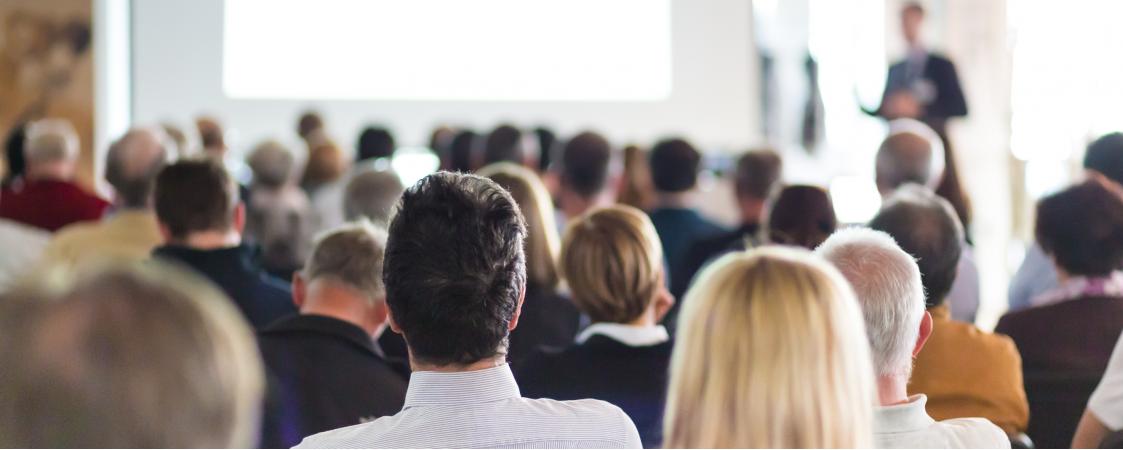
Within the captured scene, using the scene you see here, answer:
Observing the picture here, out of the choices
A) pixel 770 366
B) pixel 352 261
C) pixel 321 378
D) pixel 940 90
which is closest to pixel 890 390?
pixel 770 366

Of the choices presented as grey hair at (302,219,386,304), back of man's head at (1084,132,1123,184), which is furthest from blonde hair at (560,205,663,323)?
back of man's head at (1084,132,1123,184)

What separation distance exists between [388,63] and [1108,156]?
617 centimetres

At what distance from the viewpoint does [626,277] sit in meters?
2.67

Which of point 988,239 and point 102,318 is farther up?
point 102,318

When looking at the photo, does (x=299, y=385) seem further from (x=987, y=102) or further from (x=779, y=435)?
(x=987, y=102)

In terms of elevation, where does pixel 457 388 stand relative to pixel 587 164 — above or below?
below

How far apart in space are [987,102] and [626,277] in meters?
6.88

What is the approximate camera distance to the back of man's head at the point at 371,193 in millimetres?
3914

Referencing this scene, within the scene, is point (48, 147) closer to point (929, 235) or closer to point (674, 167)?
point (674, 167)

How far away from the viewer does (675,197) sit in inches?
200

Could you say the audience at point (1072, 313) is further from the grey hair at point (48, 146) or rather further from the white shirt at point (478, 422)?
the grey hair at point (48, 146)

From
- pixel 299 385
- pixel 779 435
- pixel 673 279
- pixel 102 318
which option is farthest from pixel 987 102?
pixel 102 318

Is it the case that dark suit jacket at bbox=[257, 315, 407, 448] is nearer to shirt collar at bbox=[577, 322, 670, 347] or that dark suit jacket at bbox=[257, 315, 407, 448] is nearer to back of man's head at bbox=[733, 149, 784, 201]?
shirt collar at bbox=[577, 322, 670, 347]

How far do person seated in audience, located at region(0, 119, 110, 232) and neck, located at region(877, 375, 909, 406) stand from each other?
401 cm
